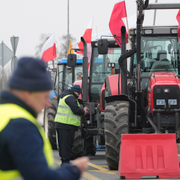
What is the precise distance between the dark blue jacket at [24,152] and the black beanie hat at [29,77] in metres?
0.17

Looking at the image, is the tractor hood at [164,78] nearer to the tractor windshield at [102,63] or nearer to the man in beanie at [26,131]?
the tractor windshield at [102,63]

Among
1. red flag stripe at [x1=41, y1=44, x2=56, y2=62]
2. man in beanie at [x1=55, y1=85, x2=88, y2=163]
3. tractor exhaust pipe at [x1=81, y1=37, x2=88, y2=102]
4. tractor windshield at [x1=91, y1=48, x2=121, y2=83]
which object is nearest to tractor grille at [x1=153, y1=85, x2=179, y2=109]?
man in beanie at [x1=55, y1=85, x2=88, y2=163]

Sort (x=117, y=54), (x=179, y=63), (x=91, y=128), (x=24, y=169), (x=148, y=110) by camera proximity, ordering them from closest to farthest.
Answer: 1. (x=24, y=169)
2. (x=148, y=110)
3. (x=179, y=63)
4. (x=91, y=128)
5. (x=117, y=54)

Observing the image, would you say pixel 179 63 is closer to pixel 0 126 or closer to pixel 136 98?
pixel 136 98

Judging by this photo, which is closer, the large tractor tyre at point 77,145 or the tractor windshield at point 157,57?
the tractor windshield at point 157,57

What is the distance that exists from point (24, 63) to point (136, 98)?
7266 mm

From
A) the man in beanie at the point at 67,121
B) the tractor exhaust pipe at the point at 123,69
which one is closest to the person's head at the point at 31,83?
the tractor exhaust pipe at the point at 123,69

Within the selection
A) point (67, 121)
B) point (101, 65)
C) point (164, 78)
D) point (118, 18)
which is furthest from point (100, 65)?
point (164, 78)

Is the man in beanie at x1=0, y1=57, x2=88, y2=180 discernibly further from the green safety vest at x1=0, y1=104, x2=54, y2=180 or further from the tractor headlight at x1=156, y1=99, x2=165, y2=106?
the tractor headlight at x1=156, y1=99, x2=165, y2=106

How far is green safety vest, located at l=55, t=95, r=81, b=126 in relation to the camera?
9.47m

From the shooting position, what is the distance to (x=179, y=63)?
383 inches

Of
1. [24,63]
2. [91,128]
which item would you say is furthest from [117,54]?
[24,63]

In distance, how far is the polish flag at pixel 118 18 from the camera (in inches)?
392

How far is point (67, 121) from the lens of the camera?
9.46 m
